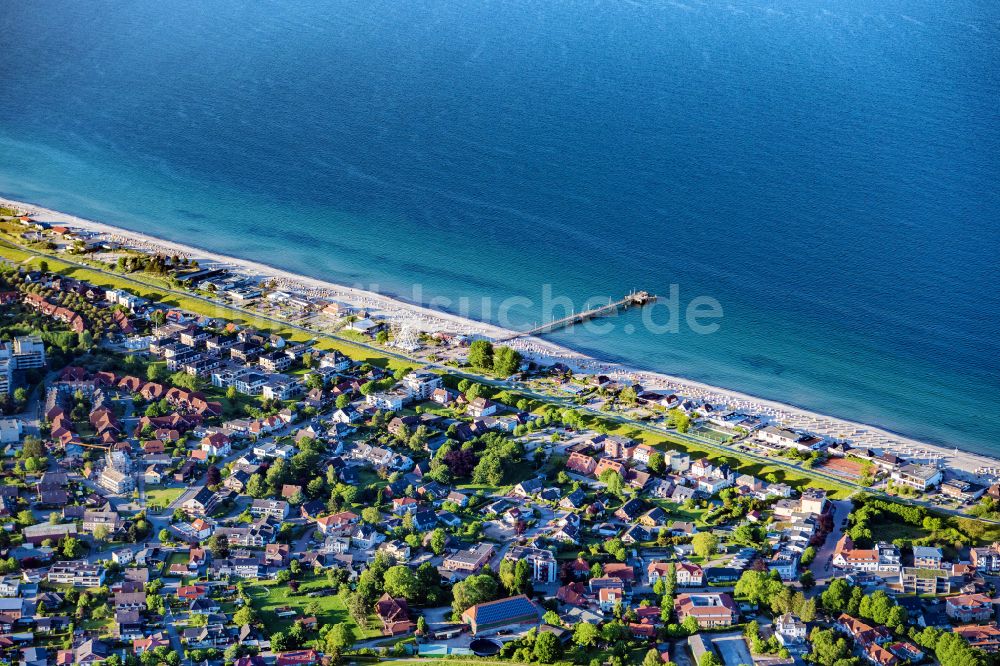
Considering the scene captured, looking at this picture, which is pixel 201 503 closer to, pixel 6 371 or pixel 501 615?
pixel 501 615

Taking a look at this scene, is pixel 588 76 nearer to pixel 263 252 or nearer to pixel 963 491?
pixel 263 252

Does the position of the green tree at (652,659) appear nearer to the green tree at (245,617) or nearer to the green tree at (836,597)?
the green tree at (836,597)

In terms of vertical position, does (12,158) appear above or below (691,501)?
above

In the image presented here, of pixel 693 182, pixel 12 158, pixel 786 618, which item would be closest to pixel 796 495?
pixel 786 618

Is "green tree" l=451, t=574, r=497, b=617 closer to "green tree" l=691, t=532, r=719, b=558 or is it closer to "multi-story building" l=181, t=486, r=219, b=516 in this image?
"green tree" l=691, t=532, r=719, b=558

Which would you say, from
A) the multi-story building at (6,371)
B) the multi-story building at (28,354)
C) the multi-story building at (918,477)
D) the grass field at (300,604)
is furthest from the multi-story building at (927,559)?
the multi-story building at (28,354)

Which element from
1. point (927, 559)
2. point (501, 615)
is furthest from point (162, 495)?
point (927, 559)

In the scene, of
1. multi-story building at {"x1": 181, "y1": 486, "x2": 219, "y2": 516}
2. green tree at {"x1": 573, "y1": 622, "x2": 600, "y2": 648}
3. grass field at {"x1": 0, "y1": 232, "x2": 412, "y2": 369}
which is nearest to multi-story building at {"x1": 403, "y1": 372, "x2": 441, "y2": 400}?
grass field at {"x1": 0, "y1": 232, "x2": 412, "y2": 369}
